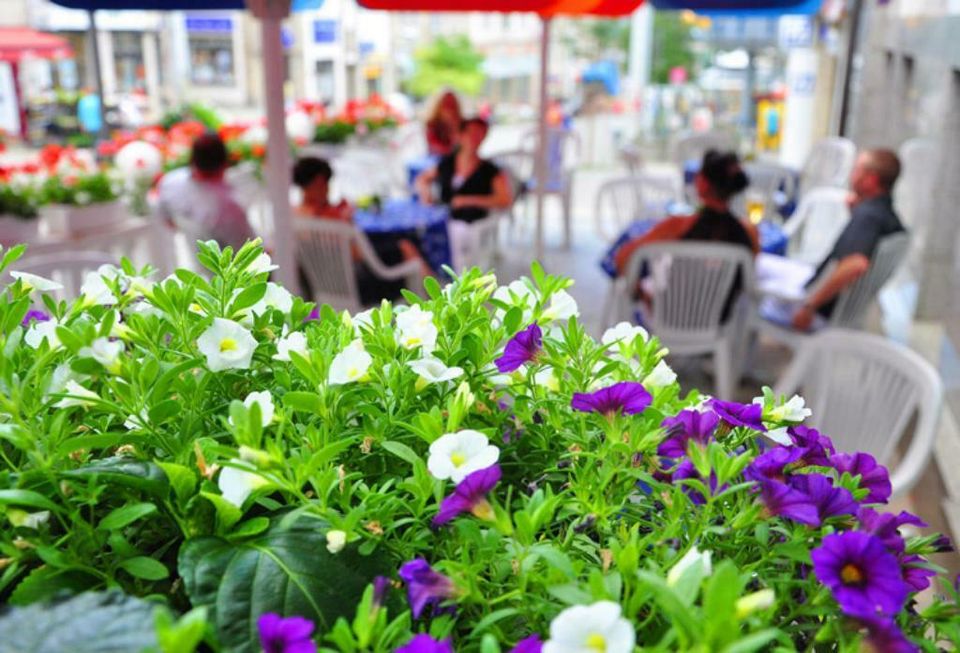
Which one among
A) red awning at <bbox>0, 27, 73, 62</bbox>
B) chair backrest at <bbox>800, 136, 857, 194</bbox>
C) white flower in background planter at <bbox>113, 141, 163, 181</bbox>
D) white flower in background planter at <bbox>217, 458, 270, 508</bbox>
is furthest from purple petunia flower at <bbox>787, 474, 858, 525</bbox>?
red awning at <bbox>0, 27, 73, 62</bbox>

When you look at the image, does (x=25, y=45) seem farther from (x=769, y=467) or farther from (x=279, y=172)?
(x=769, y=467)

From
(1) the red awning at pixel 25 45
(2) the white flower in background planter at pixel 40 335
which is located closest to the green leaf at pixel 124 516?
(2) the white flower in background planter at pixel 40 335

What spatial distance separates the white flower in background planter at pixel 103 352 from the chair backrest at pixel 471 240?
4.43 metres

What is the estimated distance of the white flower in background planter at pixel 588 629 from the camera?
1.93 ft

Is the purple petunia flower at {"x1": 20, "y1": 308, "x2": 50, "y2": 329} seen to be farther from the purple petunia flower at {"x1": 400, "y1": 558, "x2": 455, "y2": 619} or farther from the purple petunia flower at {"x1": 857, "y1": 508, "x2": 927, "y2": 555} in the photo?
the purple petunia flower at {"x1": 857, "y1": 508, "x2": 927, "y2": 555}

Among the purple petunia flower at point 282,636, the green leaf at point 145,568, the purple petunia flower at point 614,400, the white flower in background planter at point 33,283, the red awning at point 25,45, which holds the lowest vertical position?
the green leaf at point 145,568

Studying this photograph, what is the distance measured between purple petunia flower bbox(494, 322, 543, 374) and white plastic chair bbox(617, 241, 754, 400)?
2877 mm

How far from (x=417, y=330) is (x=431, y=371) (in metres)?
0.06

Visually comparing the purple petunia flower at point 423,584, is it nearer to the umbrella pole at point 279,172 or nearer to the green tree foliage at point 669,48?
the umbrella pole at point 279,172

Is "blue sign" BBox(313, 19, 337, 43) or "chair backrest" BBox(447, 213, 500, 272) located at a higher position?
"blue sign" BBox(313, 19, 337, 43)

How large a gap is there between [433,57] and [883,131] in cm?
1398

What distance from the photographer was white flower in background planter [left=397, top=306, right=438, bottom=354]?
3.03ft

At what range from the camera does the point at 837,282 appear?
3791 millimetres

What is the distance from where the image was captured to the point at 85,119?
47.0 feet
